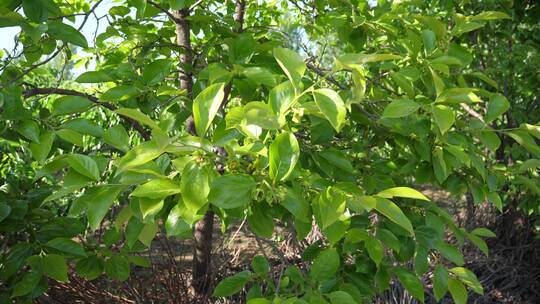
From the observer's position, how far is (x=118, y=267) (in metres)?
1.81

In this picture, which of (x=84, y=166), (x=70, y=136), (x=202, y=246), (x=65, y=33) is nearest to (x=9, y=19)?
(x=65, y=33)

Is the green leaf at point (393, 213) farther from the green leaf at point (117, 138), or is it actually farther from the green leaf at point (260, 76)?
the green leaf at point (117, 138)

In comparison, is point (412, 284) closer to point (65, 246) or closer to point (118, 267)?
point (118, 267)

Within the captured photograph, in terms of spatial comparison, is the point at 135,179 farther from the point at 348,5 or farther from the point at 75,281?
the point at 75,281

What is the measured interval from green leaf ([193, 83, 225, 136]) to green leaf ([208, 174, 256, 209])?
98 mm

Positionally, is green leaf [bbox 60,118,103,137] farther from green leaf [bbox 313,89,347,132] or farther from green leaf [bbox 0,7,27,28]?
green leaf [bbox 313,89,347,132]

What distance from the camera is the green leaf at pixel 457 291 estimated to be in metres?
1.62

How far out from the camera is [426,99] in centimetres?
156

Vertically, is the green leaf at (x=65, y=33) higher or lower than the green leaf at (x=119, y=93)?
higher

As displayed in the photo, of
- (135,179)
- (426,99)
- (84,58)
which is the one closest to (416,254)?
(426,99)

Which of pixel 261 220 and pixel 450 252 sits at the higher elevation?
pixel 261 220

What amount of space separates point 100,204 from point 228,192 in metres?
0.30

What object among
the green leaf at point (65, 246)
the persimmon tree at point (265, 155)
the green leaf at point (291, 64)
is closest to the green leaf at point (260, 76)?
the persimmon tree at point (265, 155)

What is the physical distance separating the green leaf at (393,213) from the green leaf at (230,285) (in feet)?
2.01
